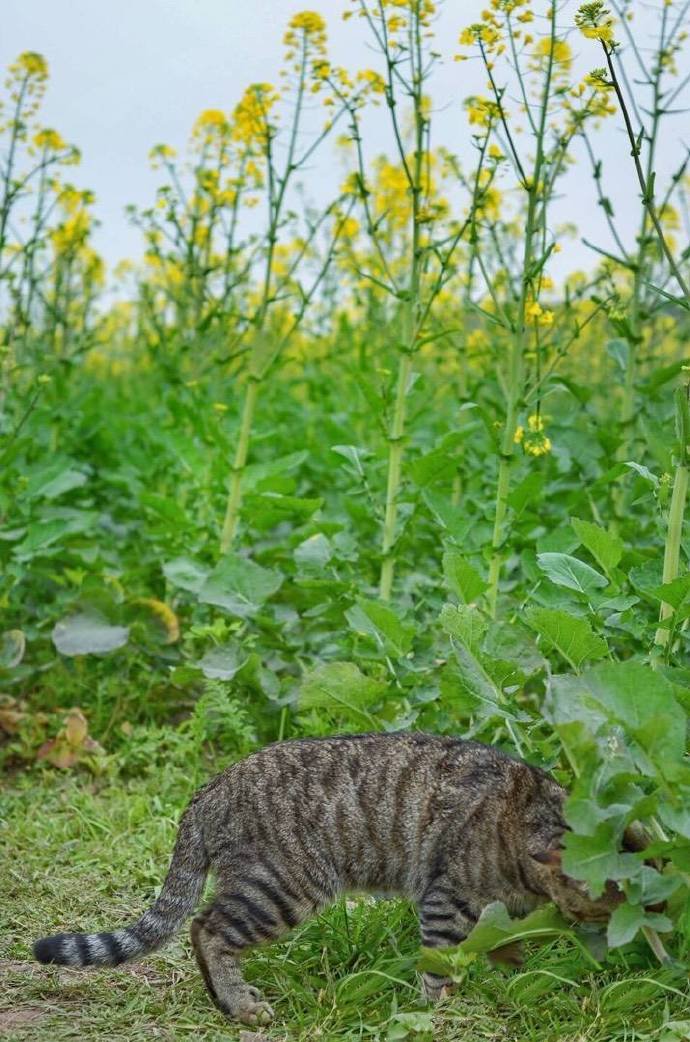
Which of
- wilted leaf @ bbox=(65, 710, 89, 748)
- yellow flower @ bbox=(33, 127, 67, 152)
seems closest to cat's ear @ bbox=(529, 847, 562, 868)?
wilted leaf @ bbox=(65, 710, 89, 748)

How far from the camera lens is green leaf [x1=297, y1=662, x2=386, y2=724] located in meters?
3.72

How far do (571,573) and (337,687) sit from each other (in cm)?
76

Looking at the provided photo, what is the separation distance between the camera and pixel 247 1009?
2979 mm

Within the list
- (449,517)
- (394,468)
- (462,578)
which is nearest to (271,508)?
(394,468)

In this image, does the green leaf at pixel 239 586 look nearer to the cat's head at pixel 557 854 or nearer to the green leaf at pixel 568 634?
the green leaf at pixel 568 634

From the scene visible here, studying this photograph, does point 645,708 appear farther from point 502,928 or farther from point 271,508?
point 271,508

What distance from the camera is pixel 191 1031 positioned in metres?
2.96

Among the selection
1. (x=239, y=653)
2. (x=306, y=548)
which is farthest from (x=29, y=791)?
(x=306, y=548)

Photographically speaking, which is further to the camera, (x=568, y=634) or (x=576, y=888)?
(x=568, y=634)

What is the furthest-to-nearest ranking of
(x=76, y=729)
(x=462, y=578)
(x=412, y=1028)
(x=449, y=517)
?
(x=76, y=729)
(x=449, y=517)
(x=462, y=578)
(x=412, y=1028)

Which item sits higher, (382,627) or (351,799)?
(382,627)

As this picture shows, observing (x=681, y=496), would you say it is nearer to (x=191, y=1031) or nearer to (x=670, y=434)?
(x=670, y=434)

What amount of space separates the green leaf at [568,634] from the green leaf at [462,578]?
1.49ft

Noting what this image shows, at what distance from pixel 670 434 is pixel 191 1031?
8.63 feet
